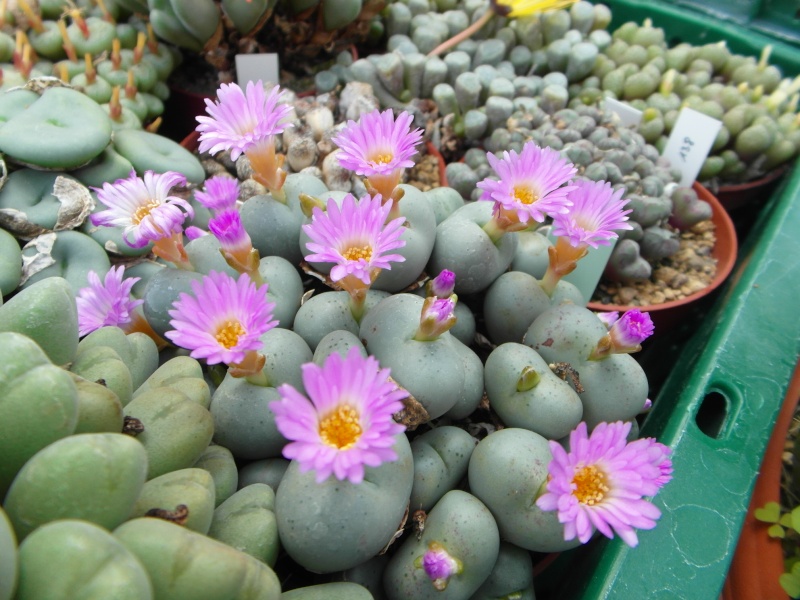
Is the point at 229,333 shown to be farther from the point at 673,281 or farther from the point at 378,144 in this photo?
the point at 673,281

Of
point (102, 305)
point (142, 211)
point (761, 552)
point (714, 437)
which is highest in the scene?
point (142, 211)

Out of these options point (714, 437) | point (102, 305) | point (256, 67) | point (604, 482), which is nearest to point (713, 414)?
point (714, 437)

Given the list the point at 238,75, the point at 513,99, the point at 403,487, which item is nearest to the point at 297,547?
the point at 403,487

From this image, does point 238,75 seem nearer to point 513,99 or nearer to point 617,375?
point 513,99

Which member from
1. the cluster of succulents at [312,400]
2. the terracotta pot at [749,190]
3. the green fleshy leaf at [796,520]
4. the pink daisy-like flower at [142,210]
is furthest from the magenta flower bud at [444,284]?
the terracotta pot at [749,190]

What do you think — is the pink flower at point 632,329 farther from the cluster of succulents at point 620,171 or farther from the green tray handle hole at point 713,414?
the cluster of succulents at point 620,171

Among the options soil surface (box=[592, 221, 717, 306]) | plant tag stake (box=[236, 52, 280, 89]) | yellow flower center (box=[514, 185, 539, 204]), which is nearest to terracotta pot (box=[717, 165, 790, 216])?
soil surface (box=[592, 221, 717, 306])

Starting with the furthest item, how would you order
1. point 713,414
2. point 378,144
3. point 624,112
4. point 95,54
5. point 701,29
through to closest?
point 701,29
point 624,112
point 95,54
point 713,414
point 378,144
